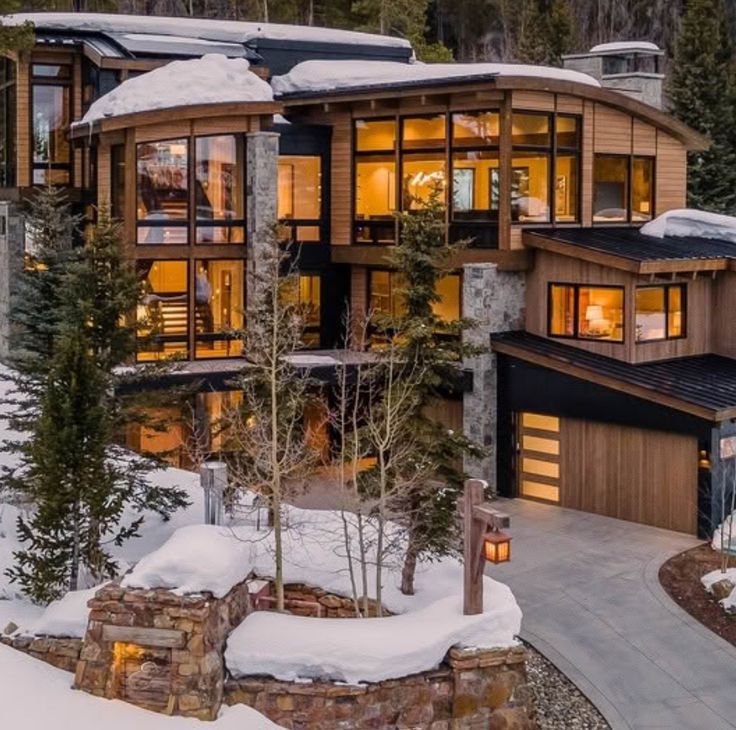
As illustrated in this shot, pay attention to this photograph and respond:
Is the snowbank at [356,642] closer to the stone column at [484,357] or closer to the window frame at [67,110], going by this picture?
the stone column at [484,357]

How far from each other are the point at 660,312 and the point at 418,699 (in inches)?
508

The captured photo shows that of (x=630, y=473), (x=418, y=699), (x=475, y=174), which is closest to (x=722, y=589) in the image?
(x=630, y=473)

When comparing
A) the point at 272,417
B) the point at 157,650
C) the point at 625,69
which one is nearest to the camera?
the point at 157,650

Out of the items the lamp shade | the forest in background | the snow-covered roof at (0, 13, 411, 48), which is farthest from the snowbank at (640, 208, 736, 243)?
the forest in background

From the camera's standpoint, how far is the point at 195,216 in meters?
23.7

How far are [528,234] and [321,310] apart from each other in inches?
229

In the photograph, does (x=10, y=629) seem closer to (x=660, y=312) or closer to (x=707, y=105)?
(x=660, y=312)

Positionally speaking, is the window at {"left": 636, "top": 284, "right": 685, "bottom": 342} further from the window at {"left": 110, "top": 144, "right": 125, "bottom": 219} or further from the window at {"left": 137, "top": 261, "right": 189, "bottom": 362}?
the window at {"left": 110, "top": 144, "right": 125, "bottom": 219}

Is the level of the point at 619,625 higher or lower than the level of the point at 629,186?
lower

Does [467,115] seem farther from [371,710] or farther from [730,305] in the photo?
[371,710]

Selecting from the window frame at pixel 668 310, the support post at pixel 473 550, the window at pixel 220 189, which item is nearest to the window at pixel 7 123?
the window at pixel 220 189

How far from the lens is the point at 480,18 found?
58719 millimetres

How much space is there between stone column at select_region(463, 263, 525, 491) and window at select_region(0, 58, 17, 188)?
37.5 feet

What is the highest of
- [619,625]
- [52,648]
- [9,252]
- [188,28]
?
[188,28]
